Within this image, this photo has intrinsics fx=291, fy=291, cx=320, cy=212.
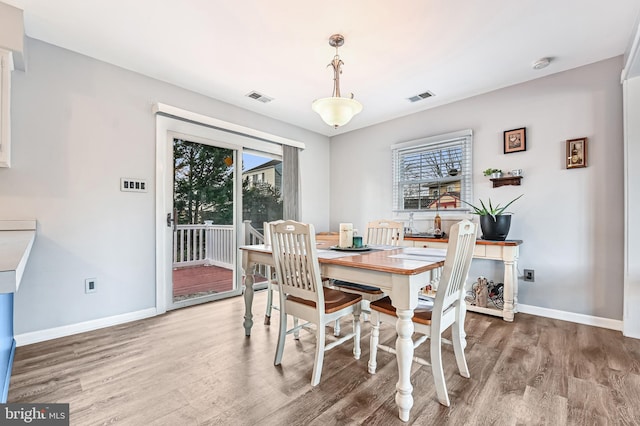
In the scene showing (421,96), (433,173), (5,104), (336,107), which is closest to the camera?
(5,104)

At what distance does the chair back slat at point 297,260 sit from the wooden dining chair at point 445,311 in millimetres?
428

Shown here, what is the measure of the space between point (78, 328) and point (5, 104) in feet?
6.26

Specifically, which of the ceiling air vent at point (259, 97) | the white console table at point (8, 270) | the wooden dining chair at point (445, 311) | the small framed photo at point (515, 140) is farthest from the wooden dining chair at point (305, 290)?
the small framed photo at point (515, 140)

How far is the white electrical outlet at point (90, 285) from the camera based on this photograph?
2.69 m

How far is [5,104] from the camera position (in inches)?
83.3

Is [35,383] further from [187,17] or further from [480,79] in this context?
[480,79]

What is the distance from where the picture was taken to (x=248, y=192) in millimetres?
4160

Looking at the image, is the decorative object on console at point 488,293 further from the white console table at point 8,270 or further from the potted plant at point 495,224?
the white console table at point 8,270

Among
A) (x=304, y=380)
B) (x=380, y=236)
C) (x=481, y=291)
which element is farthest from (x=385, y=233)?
(x=304, y=380)

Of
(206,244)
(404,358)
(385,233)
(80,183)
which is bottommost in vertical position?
(404,358)

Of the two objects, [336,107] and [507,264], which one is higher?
[336,107]

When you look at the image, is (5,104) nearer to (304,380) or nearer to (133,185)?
(133,185)

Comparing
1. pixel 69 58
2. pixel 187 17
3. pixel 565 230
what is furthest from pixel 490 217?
Result: pixel 69 58

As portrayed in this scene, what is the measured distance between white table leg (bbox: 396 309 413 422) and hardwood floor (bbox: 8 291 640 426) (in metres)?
0.11
